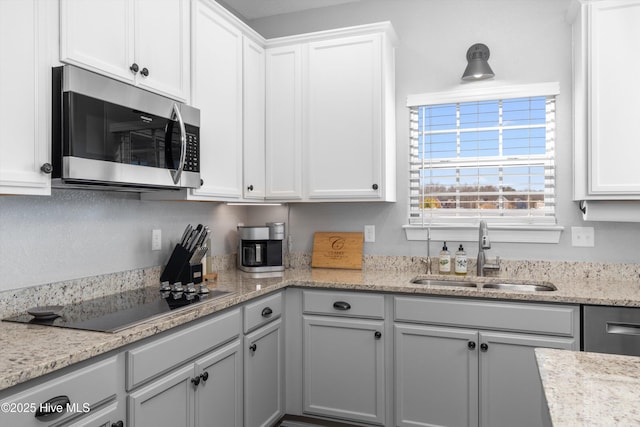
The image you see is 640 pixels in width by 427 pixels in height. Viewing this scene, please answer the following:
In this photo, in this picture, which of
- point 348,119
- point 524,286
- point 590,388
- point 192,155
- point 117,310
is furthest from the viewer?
point 348,119

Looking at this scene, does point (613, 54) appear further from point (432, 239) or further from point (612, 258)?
point (432, 239)

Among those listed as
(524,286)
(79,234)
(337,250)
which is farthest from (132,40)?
(524,286)

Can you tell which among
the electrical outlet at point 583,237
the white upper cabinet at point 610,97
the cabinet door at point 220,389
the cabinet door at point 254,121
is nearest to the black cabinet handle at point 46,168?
the cabinet door at point 220,389

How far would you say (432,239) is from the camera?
9.97ft

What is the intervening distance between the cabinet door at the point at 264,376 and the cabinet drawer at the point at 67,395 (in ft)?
2.85

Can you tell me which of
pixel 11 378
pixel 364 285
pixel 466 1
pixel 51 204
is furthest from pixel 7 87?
pixel 466 1

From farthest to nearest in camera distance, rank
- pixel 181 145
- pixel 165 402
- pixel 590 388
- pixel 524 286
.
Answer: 1. pixel 524 286
2. pixel 181 145
3. pixel 165 402
4. pixel 590 388

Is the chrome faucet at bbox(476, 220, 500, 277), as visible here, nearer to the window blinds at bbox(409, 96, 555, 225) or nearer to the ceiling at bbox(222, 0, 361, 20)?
the window blinds at bbox(409, 96, 555, 225)

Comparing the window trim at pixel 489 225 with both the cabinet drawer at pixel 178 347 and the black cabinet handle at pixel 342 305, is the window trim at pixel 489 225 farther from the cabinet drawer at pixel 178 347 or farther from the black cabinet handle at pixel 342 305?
the cabinet drawer at pixel 178 347

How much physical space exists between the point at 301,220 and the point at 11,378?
235 cm

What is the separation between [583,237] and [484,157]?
2.47ft

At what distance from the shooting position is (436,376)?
243 cm

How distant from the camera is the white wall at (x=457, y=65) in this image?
109 inches

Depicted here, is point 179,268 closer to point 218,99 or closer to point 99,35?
point 218,99
